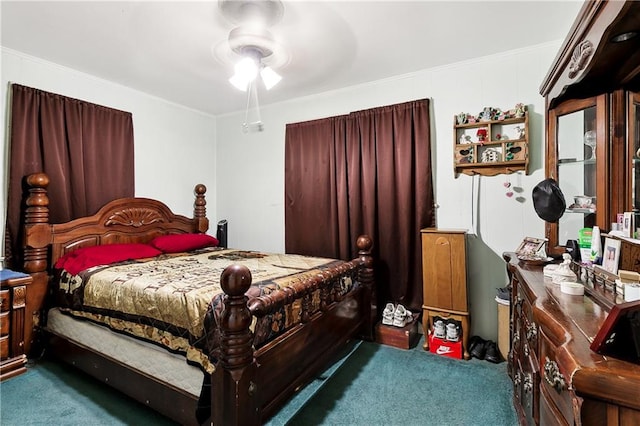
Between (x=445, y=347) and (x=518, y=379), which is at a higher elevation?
(x=518, y=379)

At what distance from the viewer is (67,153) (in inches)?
115

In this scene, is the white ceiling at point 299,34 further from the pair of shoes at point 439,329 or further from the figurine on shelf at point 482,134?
the pair of shoes at point 439,329

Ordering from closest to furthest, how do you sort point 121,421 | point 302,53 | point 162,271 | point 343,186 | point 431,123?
1. point 121,421
2. point 162,271
3. point 302,53
4. point 431,123
5. point 343,186

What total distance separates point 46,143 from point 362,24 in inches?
113

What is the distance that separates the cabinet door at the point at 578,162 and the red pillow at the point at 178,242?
3212mm

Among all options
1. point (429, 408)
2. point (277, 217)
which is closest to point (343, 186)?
point (277, 217)

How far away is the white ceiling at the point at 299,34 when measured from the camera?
204cm

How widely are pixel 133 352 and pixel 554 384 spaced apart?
2.09 metres

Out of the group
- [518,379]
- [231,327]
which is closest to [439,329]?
[518,379]

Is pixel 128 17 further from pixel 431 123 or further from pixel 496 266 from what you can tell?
pixel 496 266

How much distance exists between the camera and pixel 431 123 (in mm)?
3004

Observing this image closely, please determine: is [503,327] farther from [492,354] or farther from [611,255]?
[611,255]

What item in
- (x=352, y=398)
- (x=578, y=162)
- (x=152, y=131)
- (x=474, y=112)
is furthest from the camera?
(x=152, y=131)

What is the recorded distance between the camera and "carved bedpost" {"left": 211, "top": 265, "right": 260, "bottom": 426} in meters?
1.43
